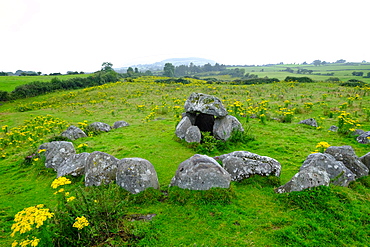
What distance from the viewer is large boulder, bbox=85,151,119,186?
23.5 ft

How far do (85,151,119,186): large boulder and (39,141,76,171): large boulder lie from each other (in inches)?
96.5

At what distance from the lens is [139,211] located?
6.02 meters

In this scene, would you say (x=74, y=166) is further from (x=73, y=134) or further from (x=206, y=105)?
(x=206, y=105)

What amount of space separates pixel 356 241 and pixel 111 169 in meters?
7.33

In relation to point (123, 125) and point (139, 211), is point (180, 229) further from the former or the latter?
point (123, 125)

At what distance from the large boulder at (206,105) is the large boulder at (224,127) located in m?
0.52

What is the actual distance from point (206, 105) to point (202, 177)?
20.0ft

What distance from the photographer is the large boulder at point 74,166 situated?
7.93 meters

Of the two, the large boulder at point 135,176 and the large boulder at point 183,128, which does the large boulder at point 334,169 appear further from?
the large boulder at point 183,128

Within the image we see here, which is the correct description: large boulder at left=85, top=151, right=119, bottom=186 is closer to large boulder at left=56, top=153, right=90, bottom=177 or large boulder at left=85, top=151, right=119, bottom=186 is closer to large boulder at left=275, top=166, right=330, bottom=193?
large boulder at left=56, top=153, right=90, bottom=177

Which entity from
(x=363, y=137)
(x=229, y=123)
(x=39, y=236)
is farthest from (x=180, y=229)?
(x=363, y=137)

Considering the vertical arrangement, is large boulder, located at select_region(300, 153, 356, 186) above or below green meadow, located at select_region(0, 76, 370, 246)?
above

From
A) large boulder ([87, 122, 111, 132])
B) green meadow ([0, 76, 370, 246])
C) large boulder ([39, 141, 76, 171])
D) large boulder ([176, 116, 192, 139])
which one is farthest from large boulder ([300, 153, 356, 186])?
large boulder ([87, 122, 111, 132])

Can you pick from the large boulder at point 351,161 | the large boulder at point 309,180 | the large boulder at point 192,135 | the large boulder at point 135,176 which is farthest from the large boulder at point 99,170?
the large boulder at point 351,161
